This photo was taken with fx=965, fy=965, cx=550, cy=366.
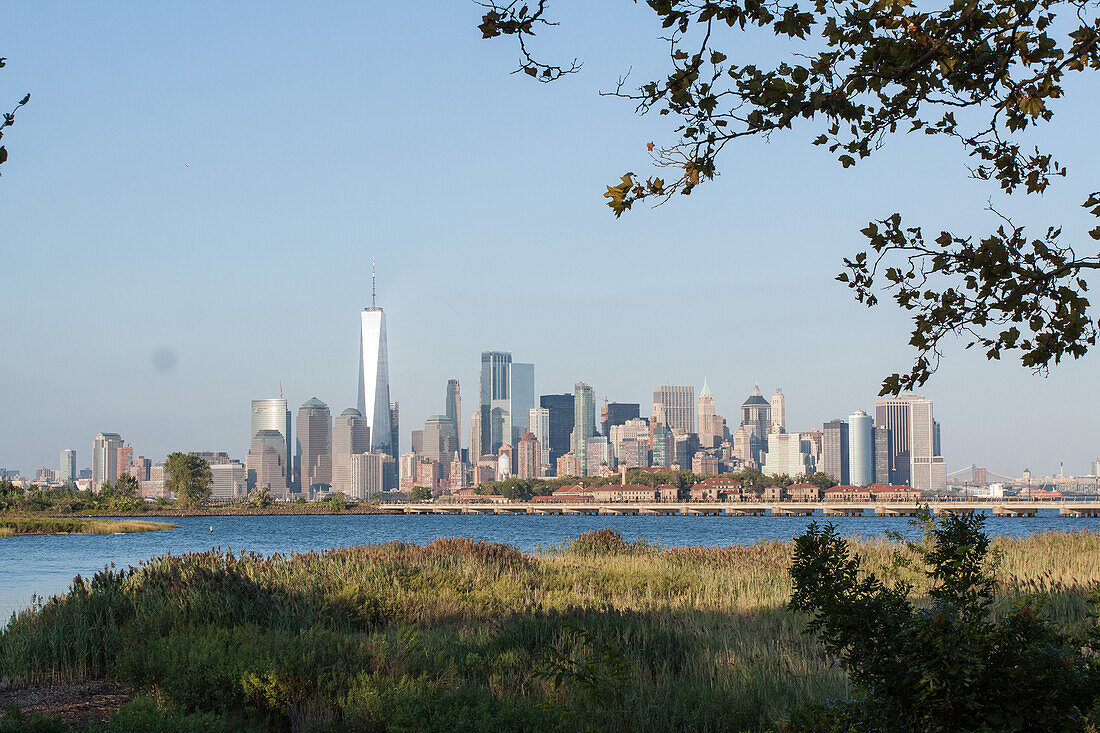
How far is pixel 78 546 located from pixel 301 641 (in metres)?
50.7

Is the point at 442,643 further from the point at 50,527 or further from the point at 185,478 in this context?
the point at 185,478

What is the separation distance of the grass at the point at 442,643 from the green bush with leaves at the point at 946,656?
7.04 feet

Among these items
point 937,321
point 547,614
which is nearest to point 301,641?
point 547,614

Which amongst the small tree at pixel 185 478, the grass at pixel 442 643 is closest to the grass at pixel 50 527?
the grass at pixel 442 643

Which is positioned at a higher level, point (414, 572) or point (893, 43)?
point (893, 43)

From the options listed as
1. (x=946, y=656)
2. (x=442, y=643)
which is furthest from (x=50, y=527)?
(x=946, y=656)

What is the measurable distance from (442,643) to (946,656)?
759 centimetres

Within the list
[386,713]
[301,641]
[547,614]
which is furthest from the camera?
[547,614]

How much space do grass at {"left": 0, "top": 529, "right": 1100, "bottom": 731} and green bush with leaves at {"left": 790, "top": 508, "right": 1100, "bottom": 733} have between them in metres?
2.14

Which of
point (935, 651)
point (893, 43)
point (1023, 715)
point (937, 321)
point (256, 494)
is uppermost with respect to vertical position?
point (893, 43)

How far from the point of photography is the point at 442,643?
11438 millimetres

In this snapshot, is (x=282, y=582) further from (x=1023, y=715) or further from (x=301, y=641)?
(x=1023, y=715)

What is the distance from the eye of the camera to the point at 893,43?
458cm

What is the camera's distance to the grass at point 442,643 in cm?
802
